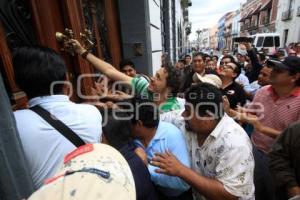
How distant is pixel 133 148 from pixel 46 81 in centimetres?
63

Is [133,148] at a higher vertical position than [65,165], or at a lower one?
lower

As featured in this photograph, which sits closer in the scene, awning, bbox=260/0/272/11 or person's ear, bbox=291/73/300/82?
person's ear, bbox=291/73/300/82

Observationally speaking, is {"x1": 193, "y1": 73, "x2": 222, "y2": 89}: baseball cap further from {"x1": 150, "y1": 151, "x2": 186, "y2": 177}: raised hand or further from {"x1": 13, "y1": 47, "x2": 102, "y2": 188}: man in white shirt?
{"x1": 13, "y1": 47, "x2": 102, "y2": 188}: man in white shirt

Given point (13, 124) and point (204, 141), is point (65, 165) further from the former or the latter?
point (204, 141)

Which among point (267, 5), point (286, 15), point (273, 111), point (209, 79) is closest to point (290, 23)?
point (286, 15)

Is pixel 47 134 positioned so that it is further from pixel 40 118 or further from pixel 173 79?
pixel 173 79

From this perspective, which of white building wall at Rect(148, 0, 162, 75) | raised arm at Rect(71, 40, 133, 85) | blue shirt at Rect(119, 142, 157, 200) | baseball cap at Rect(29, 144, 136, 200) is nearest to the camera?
baseball cap at Rect(29, 144, 136, 200)

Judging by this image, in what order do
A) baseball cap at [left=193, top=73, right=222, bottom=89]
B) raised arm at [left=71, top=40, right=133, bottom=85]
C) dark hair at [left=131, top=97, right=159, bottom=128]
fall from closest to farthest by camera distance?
dark hair at [left=131, top=97, right=159, bottom=128] < raised arm at [left=71, top=40, right=133, bottom=85] < baseball cap at [left=193, top=73, right=222, bottom=89]

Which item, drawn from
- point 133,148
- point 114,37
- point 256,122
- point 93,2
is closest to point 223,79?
point 256,122

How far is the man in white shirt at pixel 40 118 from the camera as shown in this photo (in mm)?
1079

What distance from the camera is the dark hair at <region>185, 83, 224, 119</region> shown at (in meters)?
1.52

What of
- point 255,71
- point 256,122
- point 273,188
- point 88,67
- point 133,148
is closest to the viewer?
point 133,148

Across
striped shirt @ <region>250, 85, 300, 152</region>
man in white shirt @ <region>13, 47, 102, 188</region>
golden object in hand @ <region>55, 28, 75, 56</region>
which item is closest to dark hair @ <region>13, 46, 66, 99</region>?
man in white shirt @ <region>13, 47, 102, 188</region>

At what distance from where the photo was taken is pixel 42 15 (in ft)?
6.43
